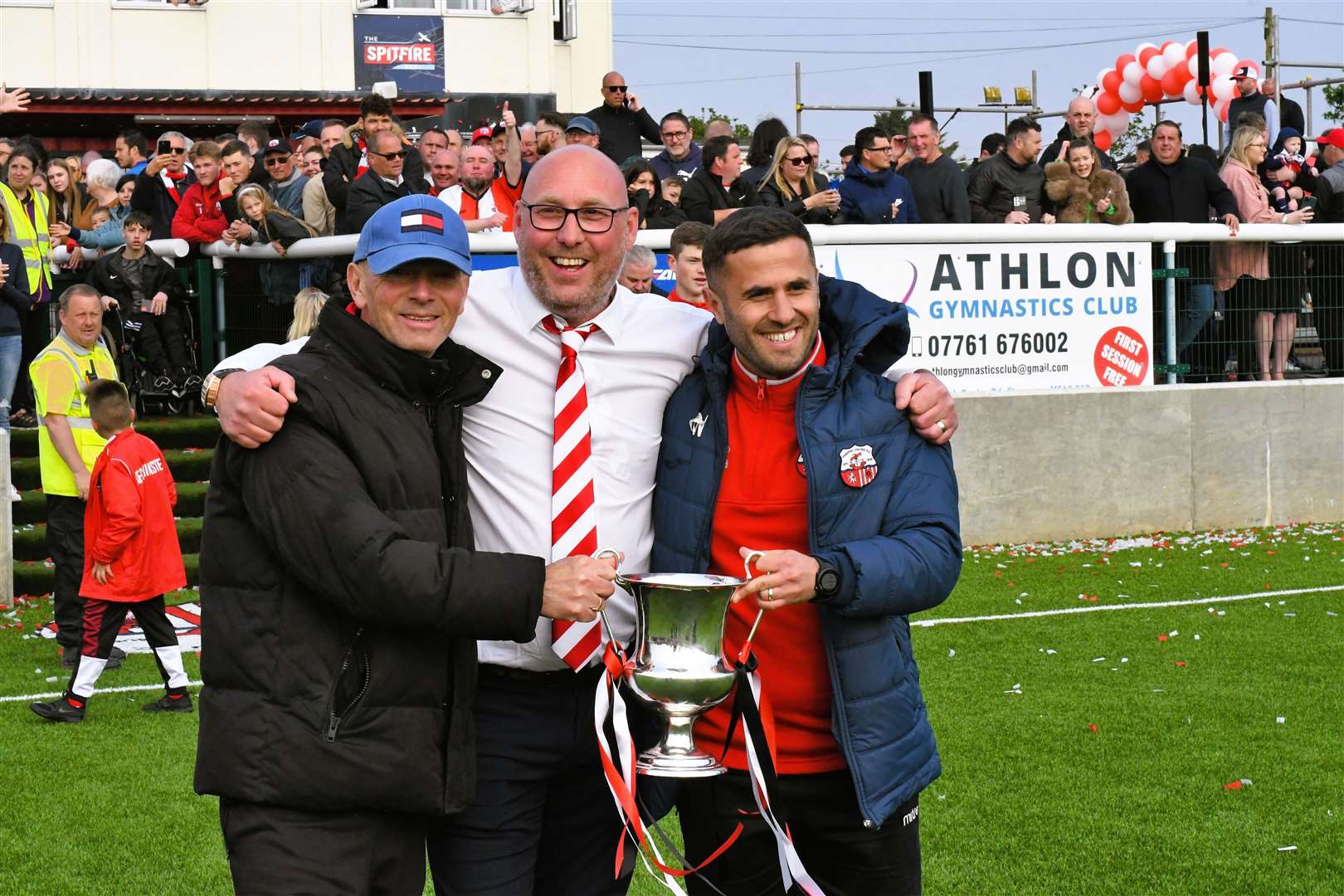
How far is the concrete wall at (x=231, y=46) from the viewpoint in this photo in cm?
2828

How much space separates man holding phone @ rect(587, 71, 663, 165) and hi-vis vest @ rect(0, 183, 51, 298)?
17.1ft

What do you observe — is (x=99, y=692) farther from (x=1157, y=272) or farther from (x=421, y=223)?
(x=1157, y=272)

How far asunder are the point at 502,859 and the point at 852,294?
1514 millimetres

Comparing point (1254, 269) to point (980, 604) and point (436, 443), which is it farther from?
point (436, 443)

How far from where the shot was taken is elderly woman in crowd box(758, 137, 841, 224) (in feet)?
42.5

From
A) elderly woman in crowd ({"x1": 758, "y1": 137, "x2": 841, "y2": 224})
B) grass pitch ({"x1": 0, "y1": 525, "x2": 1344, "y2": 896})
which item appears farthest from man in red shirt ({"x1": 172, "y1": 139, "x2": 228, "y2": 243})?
elderly woman in crowd ({"x1": 758, "y1": 137, "x2": 841, "y2": 224})

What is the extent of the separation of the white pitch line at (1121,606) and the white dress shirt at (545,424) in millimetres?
6500

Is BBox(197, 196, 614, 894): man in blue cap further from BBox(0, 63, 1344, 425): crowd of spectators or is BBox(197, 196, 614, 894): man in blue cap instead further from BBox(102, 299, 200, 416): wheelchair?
BBox(102, 299, 200, 416): wheelchair

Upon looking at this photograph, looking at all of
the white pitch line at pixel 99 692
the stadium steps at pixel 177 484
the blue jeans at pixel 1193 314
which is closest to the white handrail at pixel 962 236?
the blue jeans at pixel 1193 314

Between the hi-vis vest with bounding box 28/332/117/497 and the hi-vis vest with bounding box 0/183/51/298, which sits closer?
the hi-vis vest with bounding box 28/332/117/497

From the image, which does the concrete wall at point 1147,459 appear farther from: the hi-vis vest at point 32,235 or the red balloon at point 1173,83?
the red balloon at point 1173,83

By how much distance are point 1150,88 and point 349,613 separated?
85.6ft

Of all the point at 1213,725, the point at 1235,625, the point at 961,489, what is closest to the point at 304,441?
the point at 1213,725

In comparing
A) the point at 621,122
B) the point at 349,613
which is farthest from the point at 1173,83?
the point at 349,613
